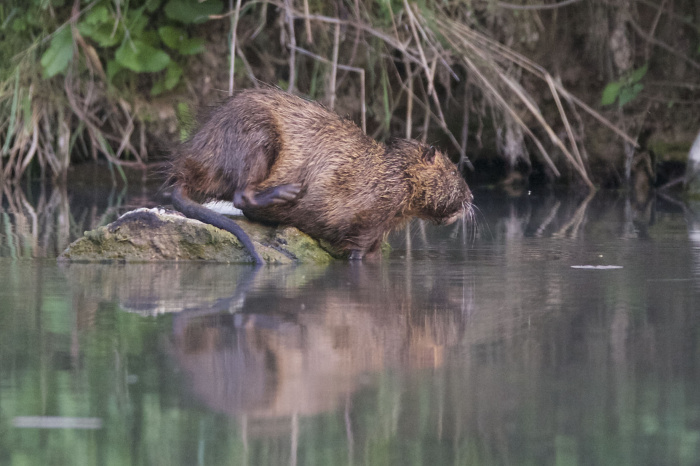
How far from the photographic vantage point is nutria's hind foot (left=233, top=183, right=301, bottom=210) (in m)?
4.14

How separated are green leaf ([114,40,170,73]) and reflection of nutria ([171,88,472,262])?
2.97 metres

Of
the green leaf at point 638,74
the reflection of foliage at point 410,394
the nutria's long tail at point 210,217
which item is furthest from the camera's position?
the green leaf at point 638,74

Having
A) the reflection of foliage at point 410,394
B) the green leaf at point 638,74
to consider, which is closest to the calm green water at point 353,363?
the reflection of foliage at point 410,394

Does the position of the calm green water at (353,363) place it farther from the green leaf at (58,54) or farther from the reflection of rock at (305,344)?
the green leaf at (58,54)

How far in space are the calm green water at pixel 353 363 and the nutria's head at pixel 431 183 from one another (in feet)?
1.68

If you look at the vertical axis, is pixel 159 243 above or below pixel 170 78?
below

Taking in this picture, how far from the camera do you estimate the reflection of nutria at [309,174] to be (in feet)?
13.7

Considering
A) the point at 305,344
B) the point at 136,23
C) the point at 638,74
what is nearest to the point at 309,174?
the point at 305,344

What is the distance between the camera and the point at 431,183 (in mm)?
4398

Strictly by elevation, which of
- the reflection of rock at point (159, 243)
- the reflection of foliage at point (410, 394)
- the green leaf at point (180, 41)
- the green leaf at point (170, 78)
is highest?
the green leaf at point (180, 41)

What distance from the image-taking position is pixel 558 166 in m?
8.46

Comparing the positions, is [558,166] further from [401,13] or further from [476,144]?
[401,13]

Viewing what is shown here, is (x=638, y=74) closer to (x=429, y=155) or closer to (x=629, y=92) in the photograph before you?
(x=629, y=92)

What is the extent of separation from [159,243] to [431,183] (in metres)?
1.20
